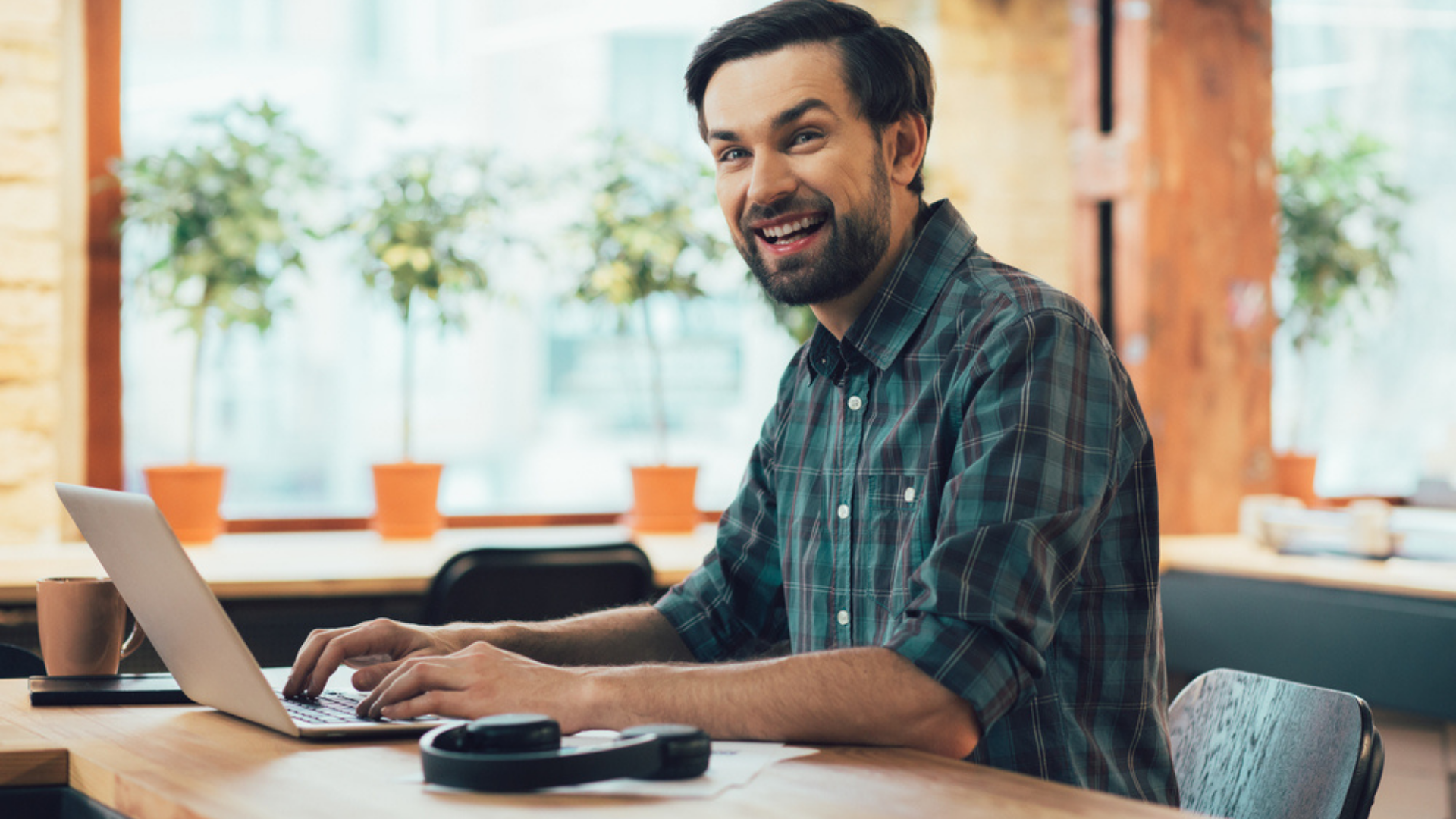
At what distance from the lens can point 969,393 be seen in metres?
1.36

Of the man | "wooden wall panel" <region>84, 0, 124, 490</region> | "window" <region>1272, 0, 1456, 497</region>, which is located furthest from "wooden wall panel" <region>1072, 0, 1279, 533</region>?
"wooden wall panel" <region>84, 0, 124, 490</region>

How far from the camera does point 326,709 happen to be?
129cm

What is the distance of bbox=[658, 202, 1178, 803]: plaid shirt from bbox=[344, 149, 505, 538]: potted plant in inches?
79.5

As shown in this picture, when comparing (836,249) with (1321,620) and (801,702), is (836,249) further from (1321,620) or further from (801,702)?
(1321,620)

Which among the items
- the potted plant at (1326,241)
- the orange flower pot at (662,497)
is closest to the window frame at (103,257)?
→ the orange flower pot at (662,497)

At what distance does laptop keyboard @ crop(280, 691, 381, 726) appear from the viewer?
121 cm

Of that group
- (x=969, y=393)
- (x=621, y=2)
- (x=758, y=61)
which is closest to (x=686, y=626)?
(x=969, y=393)

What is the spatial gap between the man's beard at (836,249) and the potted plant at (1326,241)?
299 cm

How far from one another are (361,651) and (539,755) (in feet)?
1.56

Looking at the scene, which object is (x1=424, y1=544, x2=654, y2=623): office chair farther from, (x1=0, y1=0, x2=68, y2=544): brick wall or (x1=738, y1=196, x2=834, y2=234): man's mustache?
(x1=0, y1=0, x2=68, y2=544): brick wall

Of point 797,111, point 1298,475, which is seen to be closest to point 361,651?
point 797,111

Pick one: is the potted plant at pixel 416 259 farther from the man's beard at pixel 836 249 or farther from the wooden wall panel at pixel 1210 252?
the man's beard at pixel 836 249

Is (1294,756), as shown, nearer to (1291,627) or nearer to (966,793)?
(966,793)

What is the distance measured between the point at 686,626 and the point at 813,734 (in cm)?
55
